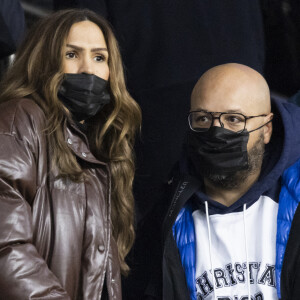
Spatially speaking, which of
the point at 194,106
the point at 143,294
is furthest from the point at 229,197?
the point at 143,294

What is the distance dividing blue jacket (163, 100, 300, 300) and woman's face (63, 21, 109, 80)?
744 mm

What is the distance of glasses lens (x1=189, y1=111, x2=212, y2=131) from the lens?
3.21m

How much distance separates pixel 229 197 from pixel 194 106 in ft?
1.67

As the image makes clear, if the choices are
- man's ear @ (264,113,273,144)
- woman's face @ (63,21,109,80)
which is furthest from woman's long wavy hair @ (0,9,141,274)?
man's ear @ (264,113,273,144)

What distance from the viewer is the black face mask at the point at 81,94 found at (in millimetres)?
2943

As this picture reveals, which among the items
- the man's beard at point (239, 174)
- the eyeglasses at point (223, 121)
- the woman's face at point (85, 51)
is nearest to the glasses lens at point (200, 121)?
the eyeglasses at point (223, 121)

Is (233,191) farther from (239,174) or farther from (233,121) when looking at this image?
(233,121)

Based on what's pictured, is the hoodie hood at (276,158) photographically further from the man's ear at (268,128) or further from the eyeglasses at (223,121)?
the eyeglasses at (223,121)

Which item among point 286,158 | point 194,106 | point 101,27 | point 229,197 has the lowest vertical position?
point 229,197

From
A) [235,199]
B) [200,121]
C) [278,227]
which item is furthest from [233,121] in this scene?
[278,227]

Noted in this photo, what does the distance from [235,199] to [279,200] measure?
268 millimetres

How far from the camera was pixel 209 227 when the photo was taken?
318cm

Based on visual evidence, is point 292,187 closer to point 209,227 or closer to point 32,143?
point 209,227

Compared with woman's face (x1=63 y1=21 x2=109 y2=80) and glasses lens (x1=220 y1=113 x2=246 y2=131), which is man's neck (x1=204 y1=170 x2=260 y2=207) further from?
woman's face (x1=63 y1=21 x2=109 y2=80)
